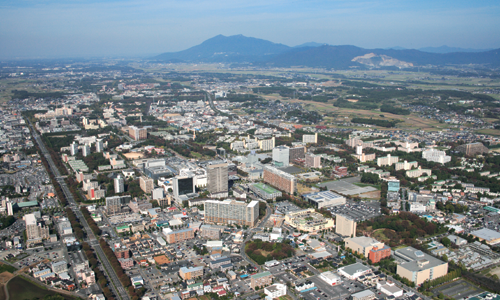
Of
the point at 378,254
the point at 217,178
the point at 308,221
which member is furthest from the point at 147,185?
the point at 378,254

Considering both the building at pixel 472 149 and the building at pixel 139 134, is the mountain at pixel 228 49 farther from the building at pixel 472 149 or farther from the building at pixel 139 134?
the building at pixel 472 149

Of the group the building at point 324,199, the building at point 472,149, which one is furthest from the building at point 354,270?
the building at point 472,149

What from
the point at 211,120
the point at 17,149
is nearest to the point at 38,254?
the point at 17,149

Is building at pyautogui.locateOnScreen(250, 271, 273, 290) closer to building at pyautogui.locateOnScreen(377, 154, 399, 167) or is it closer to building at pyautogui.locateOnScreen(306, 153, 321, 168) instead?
building at pyautogui.locateOnScreen(306, 153, 321, 168)

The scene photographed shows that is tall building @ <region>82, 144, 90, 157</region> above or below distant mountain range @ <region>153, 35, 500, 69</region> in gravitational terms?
below

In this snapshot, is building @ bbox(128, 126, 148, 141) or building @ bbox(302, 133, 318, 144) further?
building @ bbox(128, 126, 148, 141)

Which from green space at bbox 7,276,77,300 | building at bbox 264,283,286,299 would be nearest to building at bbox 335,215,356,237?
building at bbox 264,283,286,299
